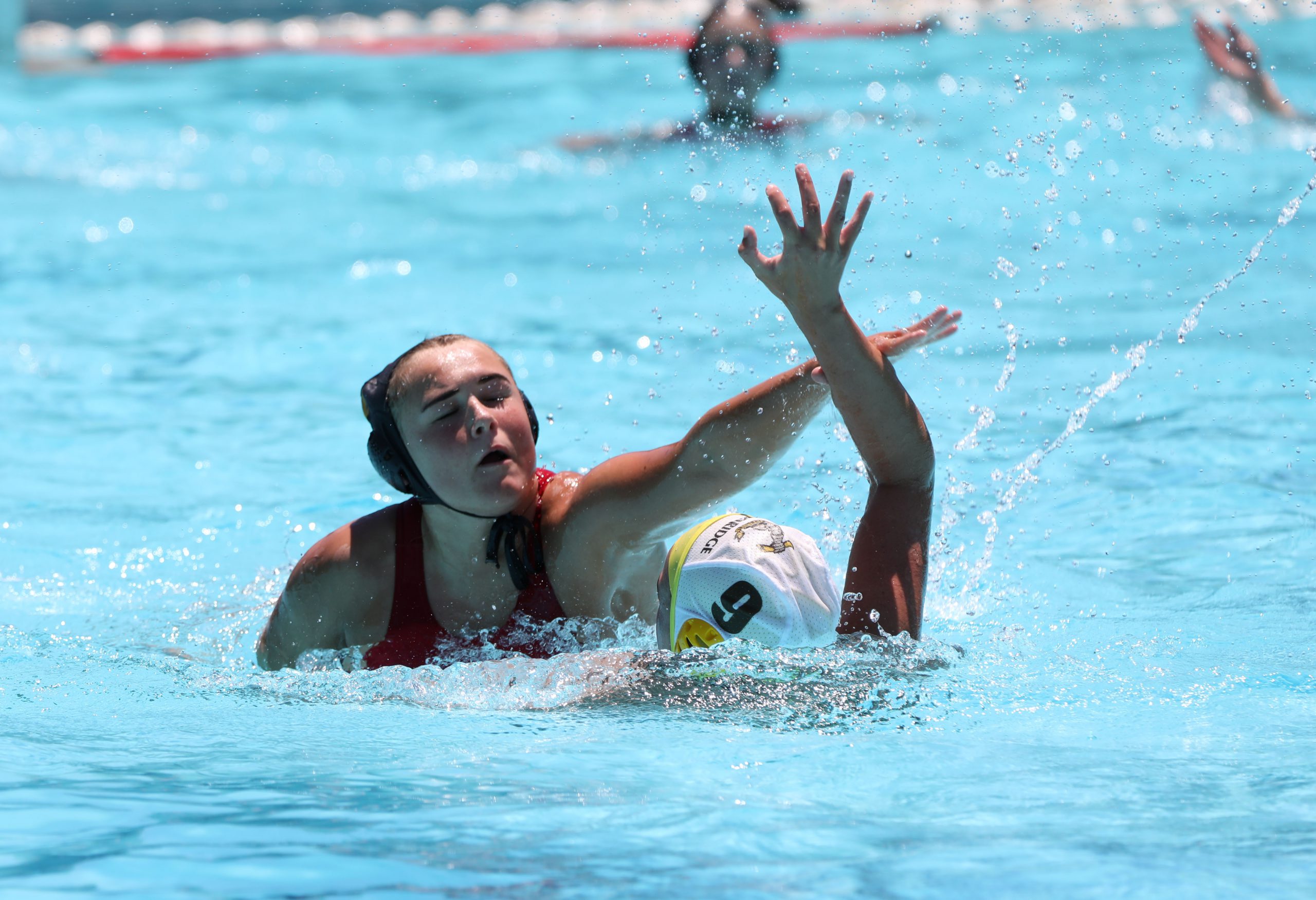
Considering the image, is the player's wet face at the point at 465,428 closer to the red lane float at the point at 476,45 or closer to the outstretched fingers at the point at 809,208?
the outstretched fingers at the point at 809,208

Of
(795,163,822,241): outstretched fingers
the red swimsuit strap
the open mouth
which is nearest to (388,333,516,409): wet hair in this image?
the open mouth

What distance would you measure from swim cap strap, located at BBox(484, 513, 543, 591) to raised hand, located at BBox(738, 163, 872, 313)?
0.82 meters

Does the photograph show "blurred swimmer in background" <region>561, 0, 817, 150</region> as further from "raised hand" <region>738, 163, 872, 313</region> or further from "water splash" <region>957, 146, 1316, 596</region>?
"raised hand" <region>738, 163, 872, 313</region>

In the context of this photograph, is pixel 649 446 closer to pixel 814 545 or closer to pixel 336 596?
pixel 814 545

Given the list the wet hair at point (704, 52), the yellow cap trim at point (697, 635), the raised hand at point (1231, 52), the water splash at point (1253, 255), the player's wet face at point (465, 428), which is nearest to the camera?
the player's wet face at point (465, 428)

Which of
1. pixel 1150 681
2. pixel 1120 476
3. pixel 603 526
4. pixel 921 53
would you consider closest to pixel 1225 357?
pixel 1120 476

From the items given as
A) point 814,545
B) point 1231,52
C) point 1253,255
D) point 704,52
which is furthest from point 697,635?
point 704,52

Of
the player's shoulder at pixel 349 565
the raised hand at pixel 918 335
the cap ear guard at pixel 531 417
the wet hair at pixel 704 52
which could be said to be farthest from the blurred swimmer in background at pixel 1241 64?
the player's shoulder at pixel 349 565

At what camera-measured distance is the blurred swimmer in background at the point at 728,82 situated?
33.6 feet

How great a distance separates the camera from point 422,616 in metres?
3.45

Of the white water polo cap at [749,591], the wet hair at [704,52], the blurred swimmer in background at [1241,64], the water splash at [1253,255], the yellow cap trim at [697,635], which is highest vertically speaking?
the wet hair at [704,52]

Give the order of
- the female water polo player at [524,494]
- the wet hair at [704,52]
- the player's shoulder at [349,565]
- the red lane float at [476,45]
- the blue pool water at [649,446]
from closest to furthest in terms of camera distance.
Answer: the blue pool water at [649,446], the female water polo player at [524,494], the player's shoulder at [349,565], the wet hair at [704,52], the red lane float at [476,45]

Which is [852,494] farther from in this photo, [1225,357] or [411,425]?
[411,425]

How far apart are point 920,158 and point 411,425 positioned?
7.49m
